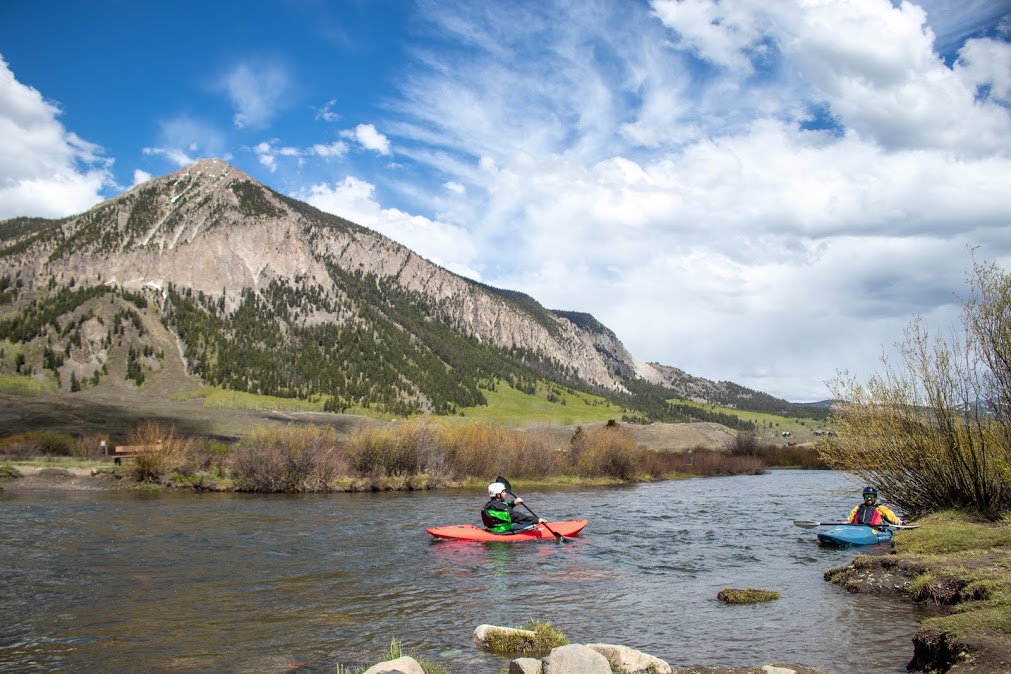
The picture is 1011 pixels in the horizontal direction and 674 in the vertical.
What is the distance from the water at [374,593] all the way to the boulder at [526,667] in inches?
84.8

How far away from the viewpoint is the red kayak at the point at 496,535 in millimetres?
27250

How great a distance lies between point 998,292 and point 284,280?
6854 inches

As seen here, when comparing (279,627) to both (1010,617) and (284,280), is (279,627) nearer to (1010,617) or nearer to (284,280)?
(1010,617)

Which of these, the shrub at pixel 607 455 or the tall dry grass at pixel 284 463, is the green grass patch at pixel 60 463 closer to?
the tall dry grass at pixel 284 463

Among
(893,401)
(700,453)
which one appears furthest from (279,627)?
(700,453)

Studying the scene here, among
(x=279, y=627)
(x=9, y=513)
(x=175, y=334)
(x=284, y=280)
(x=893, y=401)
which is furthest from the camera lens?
(x=284, y=280)

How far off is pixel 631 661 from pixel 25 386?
129 m

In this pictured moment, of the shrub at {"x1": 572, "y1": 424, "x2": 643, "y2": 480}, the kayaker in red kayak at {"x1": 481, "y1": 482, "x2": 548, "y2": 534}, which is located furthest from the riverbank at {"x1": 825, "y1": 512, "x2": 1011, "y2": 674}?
the shrub at {"x1": 572, "y1": 424, "x2": 643, "y2": 480}

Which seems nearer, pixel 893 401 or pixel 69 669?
pixel 69 669

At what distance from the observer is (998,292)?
63.3 feet

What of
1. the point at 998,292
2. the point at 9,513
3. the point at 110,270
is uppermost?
the point at 110,270

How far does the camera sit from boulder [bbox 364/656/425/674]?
29.2 ft

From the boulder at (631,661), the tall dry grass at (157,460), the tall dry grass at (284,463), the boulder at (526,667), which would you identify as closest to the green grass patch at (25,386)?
the tall dry grass at (157,460)

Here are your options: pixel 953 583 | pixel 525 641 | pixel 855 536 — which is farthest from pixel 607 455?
pixel 525 641
